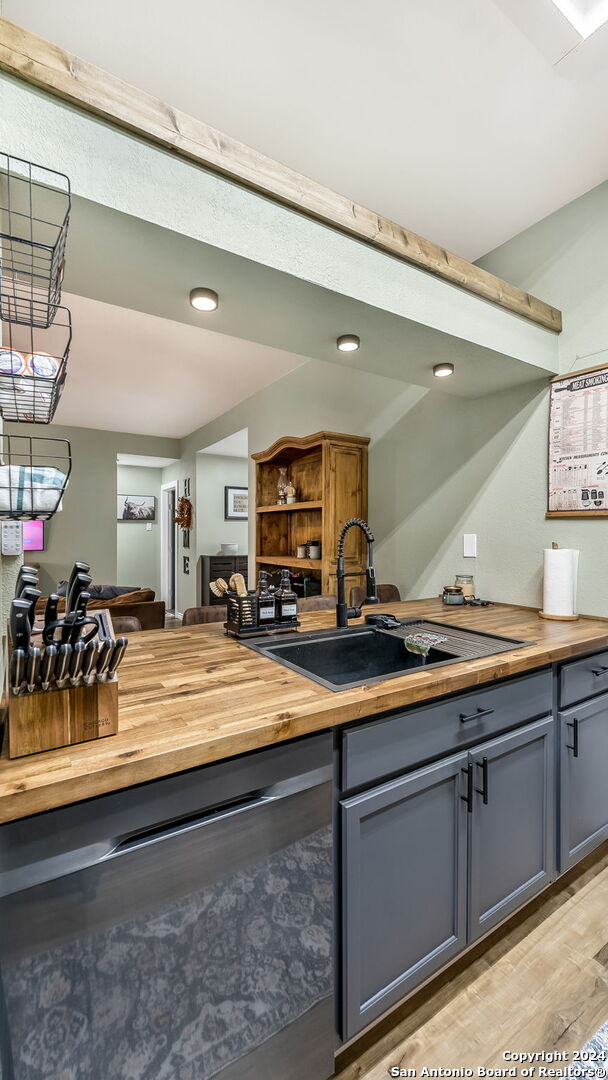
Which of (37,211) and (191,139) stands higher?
(191,139)

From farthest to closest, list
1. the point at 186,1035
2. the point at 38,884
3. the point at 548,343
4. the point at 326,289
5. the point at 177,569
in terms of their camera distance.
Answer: the point at 177,569 → the point at 548,343 → the point at 326,289 → the point at 186,1035 → the point at 38,884

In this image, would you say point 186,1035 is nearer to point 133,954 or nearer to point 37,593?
point 133,954

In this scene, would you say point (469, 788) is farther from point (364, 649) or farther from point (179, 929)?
point (179, 929)

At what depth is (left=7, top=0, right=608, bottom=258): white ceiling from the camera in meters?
1.41

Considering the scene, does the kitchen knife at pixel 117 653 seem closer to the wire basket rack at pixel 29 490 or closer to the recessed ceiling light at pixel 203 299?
the wire basket rack at pixel 29 490

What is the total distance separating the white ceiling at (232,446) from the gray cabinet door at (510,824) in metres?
4.46

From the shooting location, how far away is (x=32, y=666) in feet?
2.50

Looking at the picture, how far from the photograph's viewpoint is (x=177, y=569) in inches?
313

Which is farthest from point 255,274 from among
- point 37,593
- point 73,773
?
point 73,773

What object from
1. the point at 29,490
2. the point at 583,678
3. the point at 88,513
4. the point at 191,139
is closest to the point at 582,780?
the point at 583,678

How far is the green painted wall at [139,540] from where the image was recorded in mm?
8523

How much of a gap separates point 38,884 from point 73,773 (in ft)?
0.57

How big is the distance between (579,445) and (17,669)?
7.74 feet

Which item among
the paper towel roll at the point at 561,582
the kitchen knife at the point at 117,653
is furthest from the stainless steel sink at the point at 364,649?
the kitchen knife at the point at 117,653
